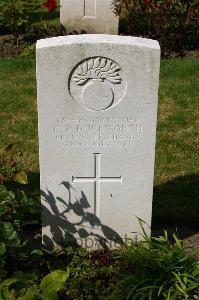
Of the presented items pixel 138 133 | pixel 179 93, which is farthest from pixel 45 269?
pixel 179 93

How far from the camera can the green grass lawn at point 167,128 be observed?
5016mm

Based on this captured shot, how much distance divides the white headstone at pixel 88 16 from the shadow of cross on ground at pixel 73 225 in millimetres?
5739

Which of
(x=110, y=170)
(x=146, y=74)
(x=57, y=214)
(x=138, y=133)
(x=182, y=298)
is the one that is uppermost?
(x=146, y=74)

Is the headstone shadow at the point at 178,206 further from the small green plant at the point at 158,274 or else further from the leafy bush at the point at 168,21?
the leafy bush at the point at 168,21

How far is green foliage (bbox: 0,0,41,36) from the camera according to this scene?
8773mm

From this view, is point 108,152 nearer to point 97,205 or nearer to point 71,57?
point 97,205

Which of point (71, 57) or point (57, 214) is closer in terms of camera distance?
point (71, 57)

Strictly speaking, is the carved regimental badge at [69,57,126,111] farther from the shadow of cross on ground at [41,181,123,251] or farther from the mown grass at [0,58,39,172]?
the mown grass at [0,58,39,172]

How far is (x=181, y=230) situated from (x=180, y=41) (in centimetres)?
473

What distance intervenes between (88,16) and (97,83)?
5.91 meters

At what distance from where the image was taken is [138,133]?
388cm

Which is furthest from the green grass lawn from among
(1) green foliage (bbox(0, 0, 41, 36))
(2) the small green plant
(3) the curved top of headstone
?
(3) the curved top of headstone

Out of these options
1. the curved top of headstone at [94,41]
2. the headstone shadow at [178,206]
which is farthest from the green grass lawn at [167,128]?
the curved top of headstone at [94,41]

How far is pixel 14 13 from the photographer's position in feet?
29.0
